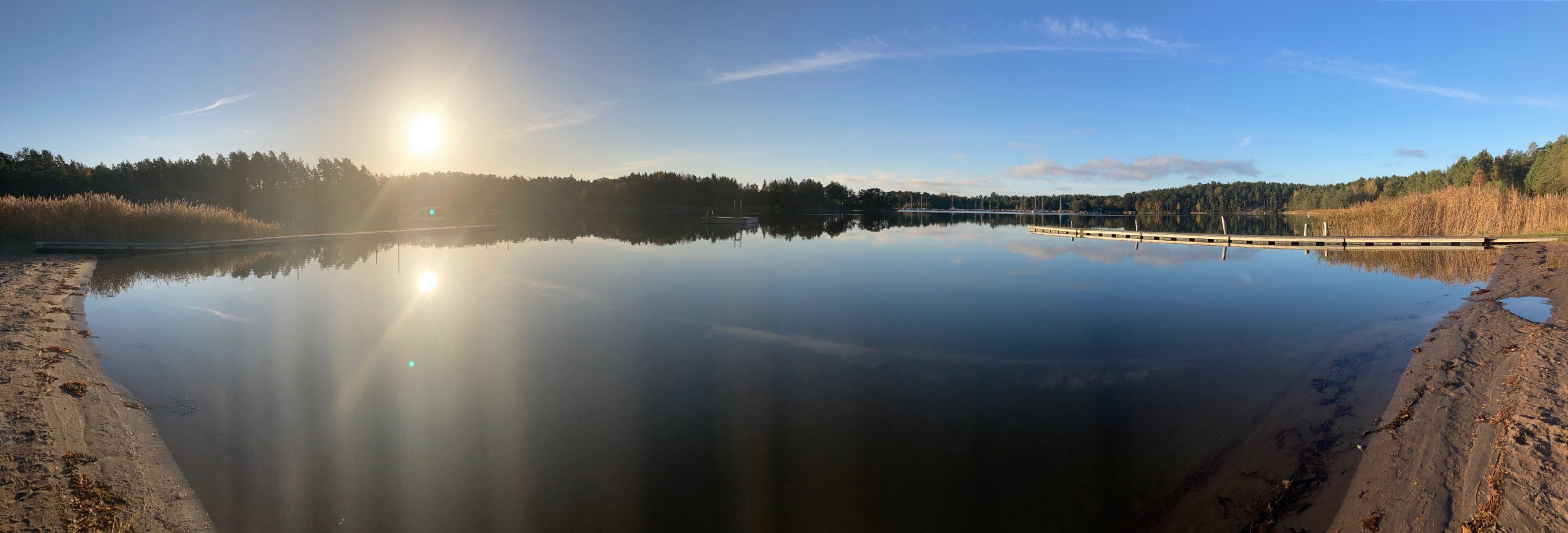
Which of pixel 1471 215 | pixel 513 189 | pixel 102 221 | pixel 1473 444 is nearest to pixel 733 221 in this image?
pixel 102 221

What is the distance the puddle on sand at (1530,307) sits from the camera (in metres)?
10.4

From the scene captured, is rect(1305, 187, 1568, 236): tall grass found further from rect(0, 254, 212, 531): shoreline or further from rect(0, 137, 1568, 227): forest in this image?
rect(0, 254, 212, 531): shoreline

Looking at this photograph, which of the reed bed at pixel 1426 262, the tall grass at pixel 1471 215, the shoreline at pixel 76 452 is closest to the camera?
the shoreline at pixel 76 452

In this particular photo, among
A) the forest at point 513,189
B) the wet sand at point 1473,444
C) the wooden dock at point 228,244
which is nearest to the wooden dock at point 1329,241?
the forest at point 513,189

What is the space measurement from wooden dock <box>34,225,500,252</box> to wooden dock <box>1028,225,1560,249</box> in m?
41.1

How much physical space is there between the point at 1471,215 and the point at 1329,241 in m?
5.75

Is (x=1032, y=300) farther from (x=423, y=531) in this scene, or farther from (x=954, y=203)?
(x=954, y=203)

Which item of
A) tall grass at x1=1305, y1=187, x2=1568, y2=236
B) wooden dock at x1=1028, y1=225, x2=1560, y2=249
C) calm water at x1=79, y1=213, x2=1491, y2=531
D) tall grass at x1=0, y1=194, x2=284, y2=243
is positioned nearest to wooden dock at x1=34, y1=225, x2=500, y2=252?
A: tall grass at x1=0, y1=194, x2=284, y2=243

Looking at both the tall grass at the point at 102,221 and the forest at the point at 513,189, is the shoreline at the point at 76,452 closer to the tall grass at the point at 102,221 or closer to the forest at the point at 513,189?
the tall grass at the point at 102,221

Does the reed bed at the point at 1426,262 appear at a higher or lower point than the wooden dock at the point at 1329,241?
lower

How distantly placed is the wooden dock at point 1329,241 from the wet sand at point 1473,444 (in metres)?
21.9

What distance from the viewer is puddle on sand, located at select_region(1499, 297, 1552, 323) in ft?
34.3

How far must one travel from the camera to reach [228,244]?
2491 cm

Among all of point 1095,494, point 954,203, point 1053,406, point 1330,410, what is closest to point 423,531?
point 1095,494
